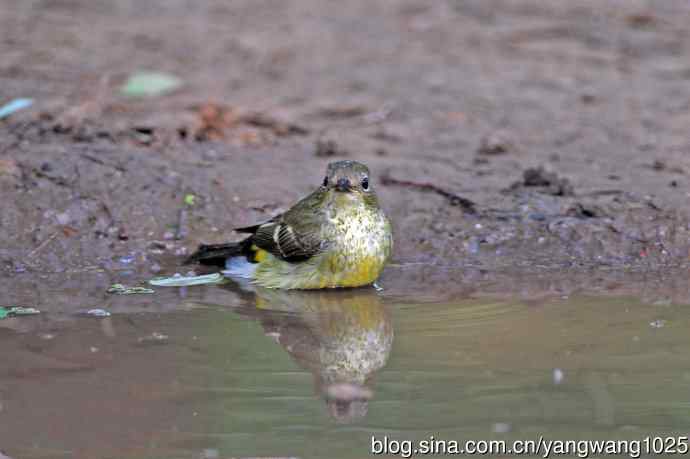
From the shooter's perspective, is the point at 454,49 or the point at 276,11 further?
the point at 276,11

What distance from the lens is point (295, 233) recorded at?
7.31m

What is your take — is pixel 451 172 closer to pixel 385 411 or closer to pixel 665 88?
pixel 665 88

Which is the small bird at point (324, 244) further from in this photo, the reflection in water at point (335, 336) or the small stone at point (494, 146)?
the small stone at point (494, 146)

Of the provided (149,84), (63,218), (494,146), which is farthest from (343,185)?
(149,84)

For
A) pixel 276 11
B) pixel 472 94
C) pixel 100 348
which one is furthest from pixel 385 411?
pixel 276 11

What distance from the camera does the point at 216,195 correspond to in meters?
8.41

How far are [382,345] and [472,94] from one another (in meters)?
5.34

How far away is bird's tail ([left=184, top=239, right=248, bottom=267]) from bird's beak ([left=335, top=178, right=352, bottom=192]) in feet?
2.68

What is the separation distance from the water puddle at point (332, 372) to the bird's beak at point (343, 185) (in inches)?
27.5

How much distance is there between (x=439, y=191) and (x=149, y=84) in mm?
3428

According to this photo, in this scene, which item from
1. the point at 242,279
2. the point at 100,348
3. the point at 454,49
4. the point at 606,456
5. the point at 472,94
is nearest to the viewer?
the point at 606,456

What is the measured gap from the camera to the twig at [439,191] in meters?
8.31

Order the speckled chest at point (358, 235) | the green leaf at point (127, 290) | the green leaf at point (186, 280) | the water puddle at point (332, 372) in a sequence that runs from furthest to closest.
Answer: the green leaf at point (186, 280) → the speckled chest at point (358, 235) → the green leaf at point (127, 290) → the water puddle at point (332, 372)

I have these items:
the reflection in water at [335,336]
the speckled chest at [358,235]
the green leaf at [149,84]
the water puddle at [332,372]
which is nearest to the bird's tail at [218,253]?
the reflection in water at [335,336]
